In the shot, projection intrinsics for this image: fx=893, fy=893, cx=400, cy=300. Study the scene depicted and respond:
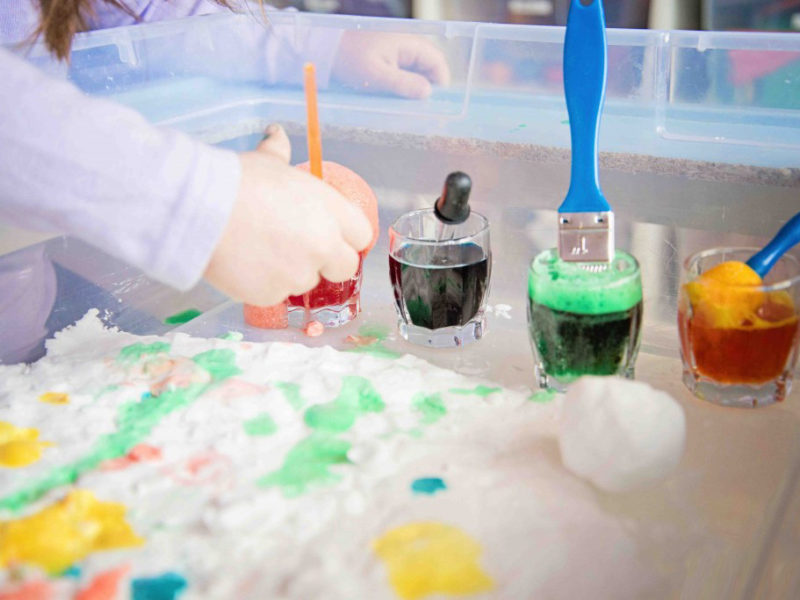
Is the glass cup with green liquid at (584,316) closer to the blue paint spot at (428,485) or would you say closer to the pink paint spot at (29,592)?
the blue paint spot at (428,485)

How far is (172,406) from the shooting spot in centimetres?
57

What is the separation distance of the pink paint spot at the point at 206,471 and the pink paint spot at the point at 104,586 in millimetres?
76

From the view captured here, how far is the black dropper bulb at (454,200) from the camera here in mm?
596

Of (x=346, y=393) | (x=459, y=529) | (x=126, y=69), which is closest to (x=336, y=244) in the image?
(x=346, y=393)

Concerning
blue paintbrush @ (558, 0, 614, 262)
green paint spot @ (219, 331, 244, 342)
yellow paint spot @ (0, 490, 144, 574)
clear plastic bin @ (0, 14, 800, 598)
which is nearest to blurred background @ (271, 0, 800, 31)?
clear plastic bin @ (0, 14, 800, 598)

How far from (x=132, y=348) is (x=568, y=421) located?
331 mm

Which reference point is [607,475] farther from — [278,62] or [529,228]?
[278,62]

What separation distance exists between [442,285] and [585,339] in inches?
4.8

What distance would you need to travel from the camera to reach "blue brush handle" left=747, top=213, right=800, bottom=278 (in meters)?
0.56

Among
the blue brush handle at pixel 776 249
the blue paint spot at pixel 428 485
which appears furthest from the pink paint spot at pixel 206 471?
the blue brush handle at pixel 776 249

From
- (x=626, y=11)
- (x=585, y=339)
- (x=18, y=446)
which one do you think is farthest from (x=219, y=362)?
(x=626, y=11)

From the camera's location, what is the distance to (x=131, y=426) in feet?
1.82

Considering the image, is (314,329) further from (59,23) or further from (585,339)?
(59,23)

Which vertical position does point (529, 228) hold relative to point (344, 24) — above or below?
below
